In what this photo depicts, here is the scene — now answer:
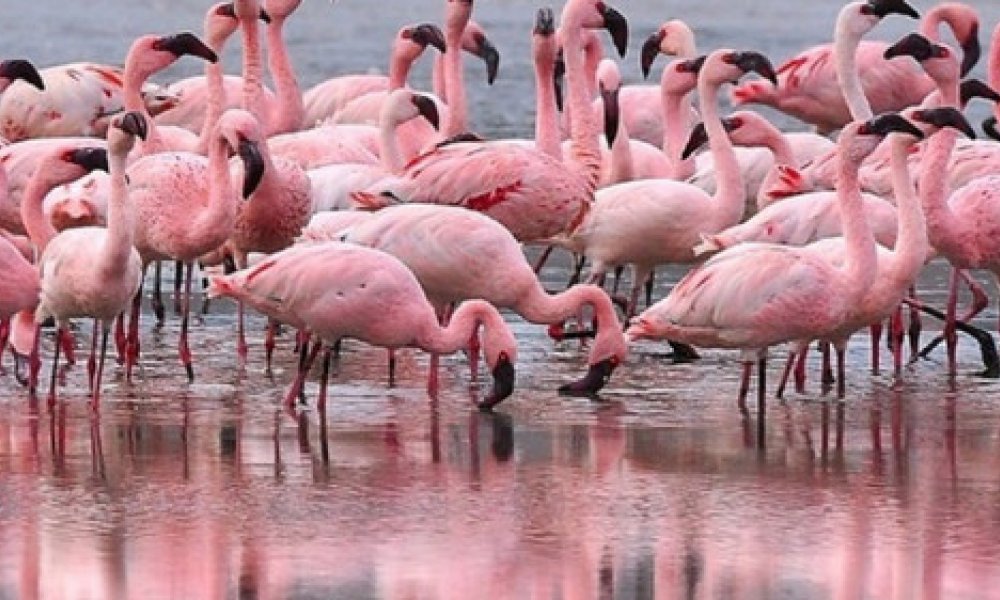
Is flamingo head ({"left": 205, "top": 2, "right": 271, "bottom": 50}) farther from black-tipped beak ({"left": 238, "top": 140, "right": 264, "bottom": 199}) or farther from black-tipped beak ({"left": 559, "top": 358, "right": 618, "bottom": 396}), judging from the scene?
black-tipped beak ({"left": 559, "top": 358, "right": 618, "bottom": 396})

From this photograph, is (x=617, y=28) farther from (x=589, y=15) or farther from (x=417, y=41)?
(x=417, y=41)

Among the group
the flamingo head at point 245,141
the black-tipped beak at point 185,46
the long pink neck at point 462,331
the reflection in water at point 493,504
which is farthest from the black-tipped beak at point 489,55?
the reflection in water at point 493,504

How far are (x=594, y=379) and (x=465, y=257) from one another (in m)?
0.82

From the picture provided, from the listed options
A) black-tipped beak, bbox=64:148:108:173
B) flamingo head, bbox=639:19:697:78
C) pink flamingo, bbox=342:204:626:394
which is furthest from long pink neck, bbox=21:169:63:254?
flamingo head, bbox=639:19:697:78

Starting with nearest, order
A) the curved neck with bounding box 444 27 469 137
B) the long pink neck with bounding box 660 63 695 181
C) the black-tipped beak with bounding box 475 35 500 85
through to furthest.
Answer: the curved neck with bounding box 444 27 469 137 < the long pink neck with bounding box 660 63 695 181 < the black-tipped beak with bounding box 475 35 500 85

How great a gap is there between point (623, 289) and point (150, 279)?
2.51 m

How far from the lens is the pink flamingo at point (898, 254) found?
11.1 m

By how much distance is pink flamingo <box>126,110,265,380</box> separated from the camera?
38.5ft

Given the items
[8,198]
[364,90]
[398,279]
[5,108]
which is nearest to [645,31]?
[364,90]

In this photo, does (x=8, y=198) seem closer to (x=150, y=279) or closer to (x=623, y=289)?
(x=150, y=279)

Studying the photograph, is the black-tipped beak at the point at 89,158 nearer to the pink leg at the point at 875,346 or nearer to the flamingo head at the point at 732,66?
the pink leg at the point at 875,346

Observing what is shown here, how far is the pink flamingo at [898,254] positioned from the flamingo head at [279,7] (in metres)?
5.20

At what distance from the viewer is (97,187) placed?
41.3ft

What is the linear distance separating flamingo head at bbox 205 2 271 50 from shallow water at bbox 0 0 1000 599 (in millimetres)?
2348
